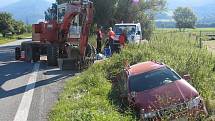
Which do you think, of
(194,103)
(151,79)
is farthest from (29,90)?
(194,103)

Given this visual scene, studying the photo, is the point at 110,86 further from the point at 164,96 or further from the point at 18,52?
the point at 18,52

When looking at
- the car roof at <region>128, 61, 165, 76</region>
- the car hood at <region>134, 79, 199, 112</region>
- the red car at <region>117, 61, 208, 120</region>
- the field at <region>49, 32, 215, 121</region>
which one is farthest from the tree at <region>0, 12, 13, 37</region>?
the car hood at <region>134, 79, 199, 112</region>

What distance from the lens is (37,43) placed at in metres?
26.0

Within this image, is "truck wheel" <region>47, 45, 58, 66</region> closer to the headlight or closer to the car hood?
the car hood

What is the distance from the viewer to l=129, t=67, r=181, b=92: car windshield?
12.4 metres

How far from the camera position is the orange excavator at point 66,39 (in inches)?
834

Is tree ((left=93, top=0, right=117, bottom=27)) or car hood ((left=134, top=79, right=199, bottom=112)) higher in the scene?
tree ((left=93, top=0, right=117, bottom=27))

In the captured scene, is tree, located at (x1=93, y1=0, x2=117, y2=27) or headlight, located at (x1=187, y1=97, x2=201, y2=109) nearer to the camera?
headlight, located at (x1=187, y1=97, x2=201, y2=109)

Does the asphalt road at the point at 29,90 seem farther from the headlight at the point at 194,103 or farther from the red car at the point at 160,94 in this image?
the headlight at the point at 194,103

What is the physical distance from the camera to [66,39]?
2442 cm

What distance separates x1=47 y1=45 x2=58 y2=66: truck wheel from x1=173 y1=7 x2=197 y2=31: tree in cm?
15926

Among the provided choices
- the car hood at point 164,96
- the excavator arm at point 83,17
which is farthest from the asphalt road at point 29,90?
the car hood at point 164,96

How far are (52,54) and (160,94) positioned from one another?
40.1ft

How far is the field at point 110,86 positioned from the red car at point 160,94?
0.41 meters
